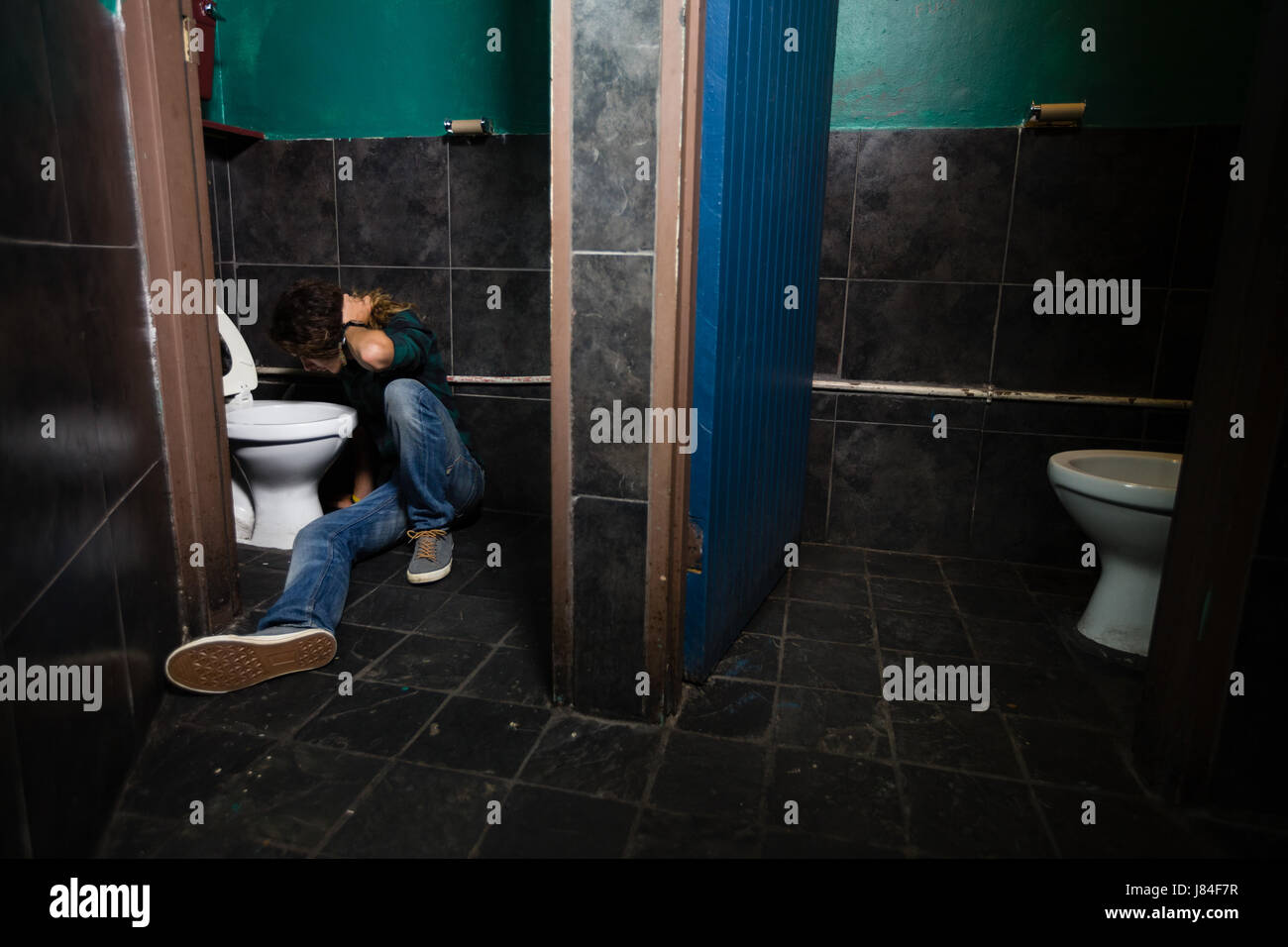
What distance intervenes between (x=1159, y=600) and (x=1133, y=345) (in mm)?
1286

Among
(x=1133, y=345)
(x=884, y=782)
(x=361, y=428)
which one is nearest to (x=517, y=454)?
(x=361, y=428)

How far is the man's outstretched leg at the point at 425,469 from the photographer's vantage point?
235 cm

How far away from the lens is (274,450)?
2.41 m

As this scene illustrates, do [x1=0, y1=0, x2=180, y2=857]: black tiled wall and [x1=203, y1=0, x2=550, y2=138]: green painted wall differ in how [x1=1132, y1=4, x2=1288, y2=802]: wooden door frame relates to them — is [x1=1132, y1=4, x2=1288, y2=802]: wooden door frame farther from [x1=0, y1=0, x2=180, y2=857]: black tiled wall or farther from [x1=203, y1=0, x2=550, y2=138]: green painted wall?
[x1=203, y1=0, x2=550, y2=138]: green painted wall

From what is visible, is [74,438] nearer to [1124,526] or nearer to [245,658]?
[245,658]

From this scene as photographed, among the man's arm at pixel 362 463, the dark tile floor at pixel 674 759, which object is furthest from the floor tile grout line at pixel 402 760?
the man's arm at pixel 362 463

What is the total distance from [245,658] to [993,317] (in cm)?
235

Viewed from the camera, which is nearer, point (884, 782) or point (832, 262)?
point (884, 782)

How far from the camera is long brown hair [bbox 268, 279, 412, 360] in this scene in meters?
2.25

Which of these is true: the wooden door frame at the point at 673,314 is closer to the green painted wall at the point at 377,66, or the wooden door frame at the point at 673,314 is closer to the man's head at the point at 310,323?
the man's head at the point at 310,323

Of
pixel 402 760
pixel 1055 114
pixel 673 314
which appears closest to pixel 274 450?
pixel 402 760
